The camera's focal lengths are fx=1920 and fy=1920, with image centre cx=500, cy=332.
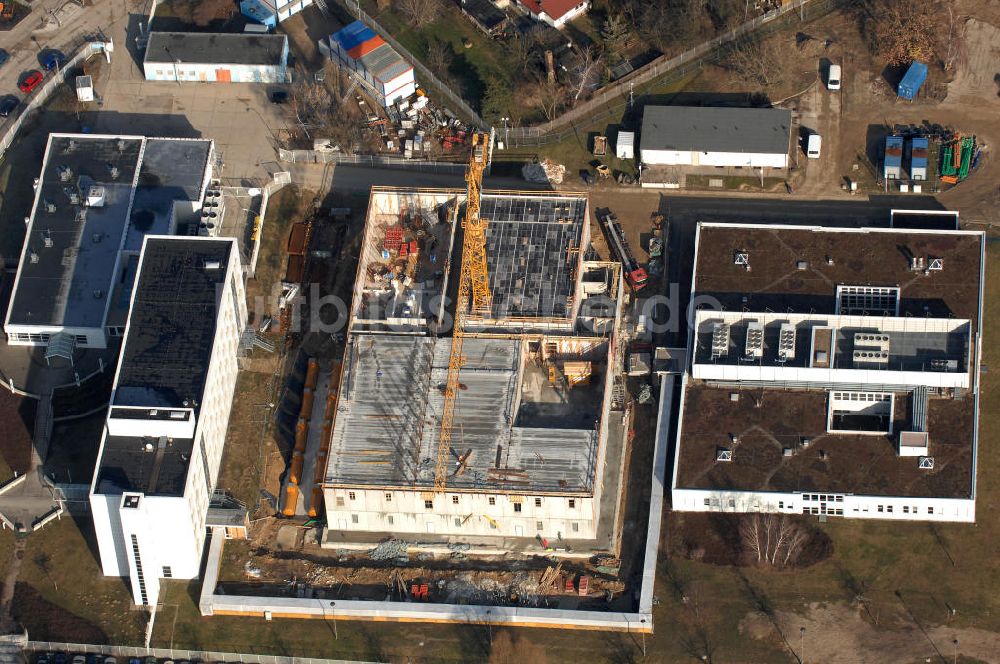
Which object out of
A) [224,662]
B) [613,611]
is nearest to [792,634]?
[613,611]

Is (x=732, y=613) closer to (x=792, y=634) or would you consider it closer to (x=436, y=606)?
(x=792, y=634)

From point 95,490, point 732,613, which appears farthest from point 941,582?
point 95,490

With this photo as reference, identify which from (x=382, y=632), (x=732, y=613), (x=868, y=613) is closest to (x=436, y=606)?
(x=382, y=632)

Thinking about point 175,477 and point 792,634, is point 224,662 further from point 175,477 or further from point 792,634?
point 792,634

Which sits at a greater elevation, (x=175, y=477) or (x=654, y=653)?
(x=175, y=477)

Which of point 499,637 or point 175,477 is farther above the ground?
point 175,477
